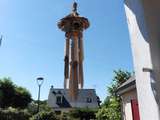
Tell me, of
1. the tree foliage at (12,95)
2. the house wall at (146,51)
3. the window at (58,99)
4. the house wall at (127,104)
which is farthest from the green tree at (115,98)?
the window at (58,99)

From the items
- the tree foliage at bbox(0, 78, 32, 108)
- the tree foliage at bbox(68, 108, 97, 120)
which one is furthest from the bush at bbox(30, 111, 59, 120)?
the tree foliage at bbox(0, 78, 32, 108)

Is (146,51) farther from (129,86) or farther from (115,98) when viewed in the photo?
(115,98)

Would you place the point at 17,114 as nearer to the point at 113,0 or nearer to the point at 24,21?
the point at 24,21

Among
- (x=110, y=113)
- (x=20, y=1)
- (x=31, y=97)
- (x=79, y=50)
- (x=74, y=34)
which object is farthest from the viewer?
(x=31, y=97)

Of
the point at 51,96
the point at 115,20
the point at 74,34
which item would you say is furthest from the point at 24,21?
the point at 51,96

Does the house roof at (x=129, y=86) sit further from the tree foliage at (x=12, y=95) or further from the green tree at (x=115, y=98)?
the tree foliage at (x=12, y=95)

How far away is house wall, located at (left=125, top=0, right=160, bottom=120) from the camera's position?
5.34 feet

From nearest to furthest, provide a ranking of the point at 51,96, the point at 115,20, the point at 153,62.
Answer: the point at 153,62 → the point at 115,20 → the point at 51,96

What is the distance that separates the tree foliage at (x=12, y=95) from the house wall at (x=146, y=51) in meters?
26.4

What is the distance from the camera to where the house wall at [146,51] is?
1627 mm

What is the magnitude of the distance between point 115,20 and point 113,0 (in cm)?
122

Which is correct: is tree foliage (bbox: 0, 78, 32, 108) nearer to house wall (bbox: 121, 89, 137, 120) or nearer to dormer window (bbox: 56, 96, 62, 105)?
dormer window (bbox: 56, 96, 62, 105)

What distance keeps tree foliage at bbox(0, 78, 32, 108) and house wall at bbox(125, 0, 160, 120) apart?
86.5 ft

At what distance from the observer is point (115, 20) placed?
328cm
